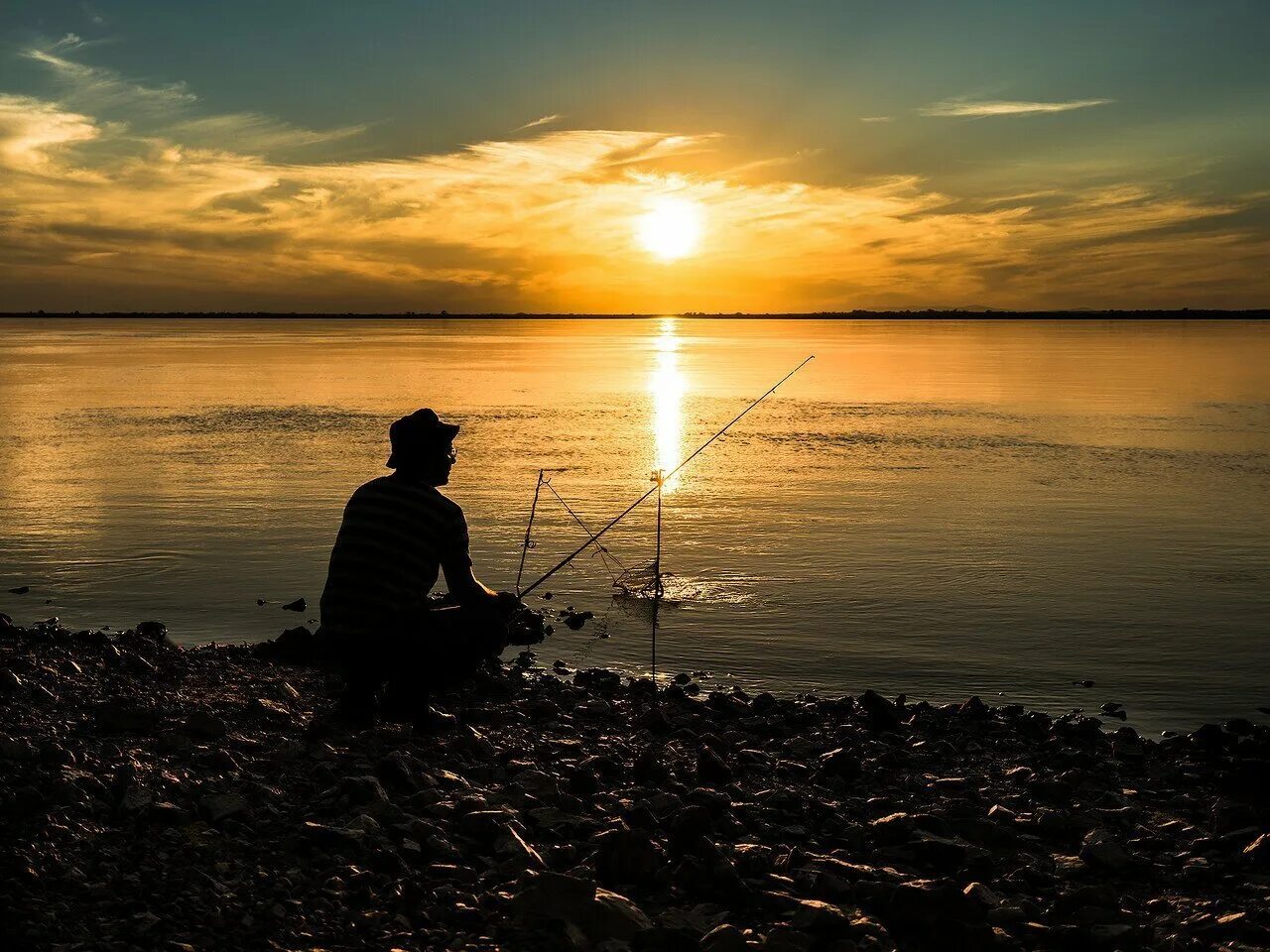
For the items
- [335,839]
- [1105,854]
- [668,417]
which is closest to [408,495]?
[335,839]

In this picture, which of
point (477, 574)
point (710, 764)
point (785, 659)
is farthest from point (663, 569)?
point (710, 764)

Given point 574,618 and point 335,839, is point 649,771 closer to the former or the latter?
point 335,839

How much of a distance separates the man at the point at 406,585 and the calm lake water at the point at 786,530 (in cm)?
309

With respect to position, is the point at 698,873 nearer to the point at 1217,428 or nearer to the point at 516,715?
the point at 516,715

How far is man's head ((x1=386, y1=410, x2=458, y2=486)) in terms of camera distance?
6641 mm

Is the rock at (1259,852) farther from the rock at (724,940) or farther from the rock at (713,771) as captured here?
the rock at (724,940)

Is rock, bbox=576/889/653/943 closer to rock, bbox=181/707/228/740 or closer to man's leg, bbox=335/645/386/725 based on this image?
man's leg, bbox=335/645/386/725

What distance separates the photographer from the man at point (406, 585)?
654cm

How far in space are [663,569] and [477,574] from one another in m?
2.30


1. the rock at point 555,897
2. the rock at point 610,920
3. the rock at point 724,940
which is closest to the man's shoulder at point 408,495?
the rock at point 555,897

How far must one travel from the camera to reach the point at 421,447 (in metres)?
6.66

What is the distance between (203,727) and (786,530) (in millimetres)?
10489

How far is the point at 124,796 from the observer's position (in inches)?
211

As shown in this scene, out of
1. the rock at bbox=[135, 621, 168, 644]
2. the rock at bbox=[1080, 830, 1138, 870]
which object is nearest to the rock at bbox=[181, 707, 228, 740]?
the rock at bbox=[135, 621, 168, 644]
